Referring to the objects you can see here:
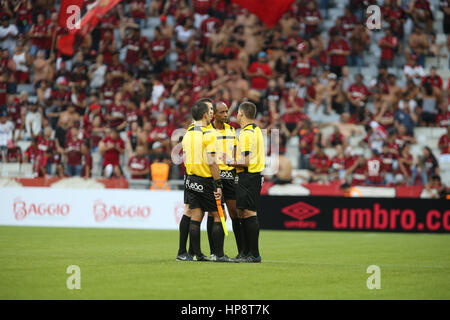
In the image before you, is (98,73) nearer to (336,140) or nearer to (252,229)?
(336,140)

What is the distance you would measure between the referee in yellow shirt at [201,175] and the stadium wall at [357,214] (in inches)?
387

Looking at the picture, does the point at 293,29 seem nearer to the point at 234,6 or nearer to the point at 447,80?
the point at 234,6

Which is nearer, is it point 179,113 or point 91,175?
point 91,175

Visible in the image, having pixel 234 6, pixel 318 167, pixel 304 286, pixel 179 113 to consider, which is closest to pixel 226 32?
pixel 234 6

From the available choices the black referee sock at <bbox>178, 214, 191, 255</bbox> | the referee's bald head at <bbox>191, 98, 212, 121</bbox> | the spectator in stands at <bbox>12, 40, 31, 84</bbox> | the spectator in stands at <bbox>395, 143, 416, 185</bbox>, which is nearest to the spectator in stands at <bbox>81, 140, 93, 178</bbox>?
the spectator in stands at <bbox>12, 40, 31, 84</bbox>

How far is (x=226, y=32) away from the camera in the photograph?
87.2 feet

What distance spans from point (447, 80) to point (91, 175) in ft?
42.1

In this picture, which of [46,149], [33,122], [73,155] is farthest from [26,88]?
[73,155]

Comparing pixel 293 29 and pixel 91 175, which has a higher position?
pixel 293 29

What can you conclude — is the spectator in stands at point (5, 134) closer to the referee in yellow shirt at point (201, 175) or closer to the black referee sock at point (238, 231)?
the referee in yellow shirt at point (201, 175)

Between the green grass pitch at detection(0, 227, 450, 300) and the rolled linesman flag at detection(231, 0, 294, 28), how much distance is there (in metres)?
7.54

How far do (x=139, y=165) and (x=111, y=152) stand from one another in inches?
41.8

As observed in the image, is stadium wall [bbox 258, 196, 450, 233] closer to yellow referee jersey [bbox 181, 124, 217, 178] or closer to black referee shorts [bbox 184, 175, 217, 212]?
black referee shorts [bbox 184, 175, 217, 212]

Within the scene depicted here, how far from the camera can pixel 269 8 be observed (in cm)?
2214
